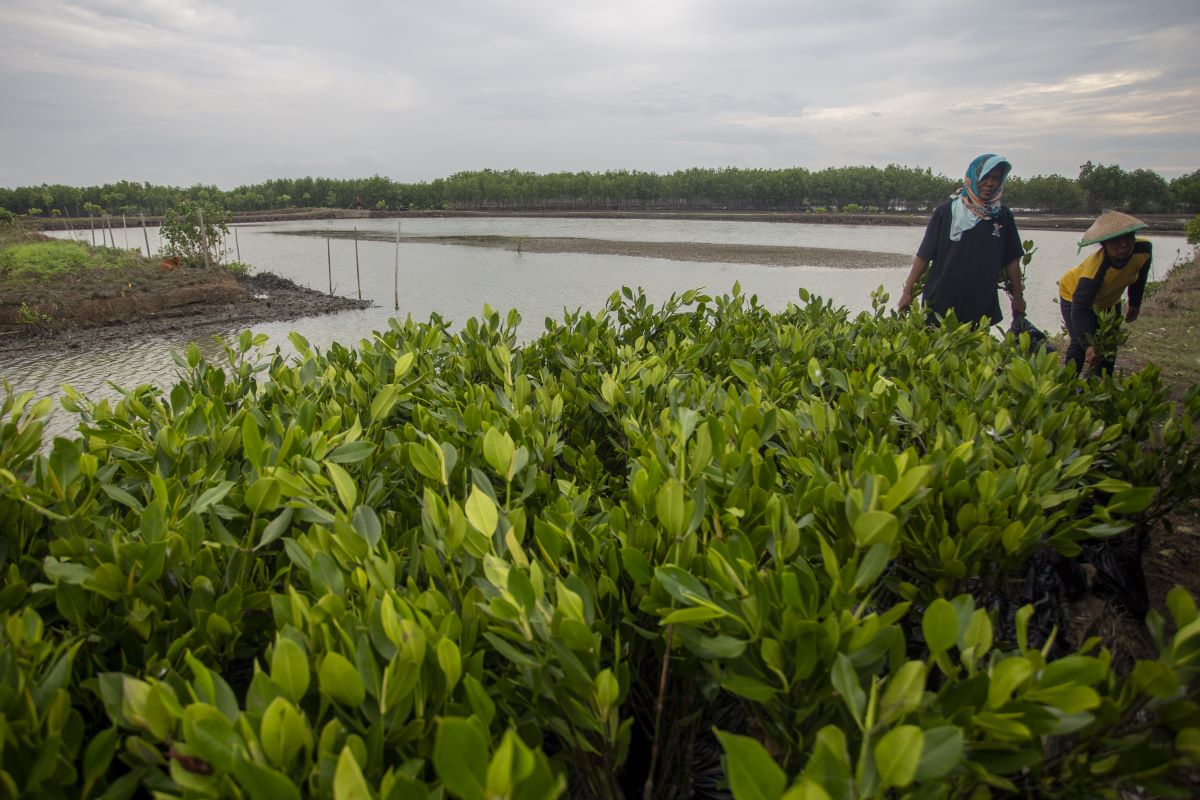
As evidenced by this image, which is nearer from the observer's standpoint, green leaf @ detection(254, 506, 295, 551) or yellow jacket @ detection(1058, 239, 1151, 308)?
green leaf @ detection(254, 506, 295, 551)

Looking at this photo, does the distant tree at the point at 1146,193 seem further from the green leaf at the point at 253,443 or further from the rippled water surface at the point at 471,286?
the green leaf at the point at 253,443

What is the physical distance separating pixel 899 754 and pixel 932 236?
4937 millimetres

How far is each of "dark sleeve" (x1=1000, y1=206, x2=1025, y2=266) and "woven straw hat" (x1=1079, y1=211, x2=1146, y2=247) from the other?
1.24 ft

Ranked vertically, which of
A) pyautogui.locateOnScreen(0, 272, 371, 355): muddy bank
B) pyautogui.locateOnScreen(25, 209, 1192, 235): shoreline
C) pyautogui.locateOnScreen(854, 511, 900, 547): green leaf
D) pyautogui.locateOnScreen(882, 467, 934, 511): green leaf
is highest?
pyautogui.locateOnScreen(25, 209, 1192, 235): shoreline

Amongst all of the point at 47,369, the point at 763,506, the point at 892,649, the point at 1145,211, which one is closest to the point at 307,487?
the point at 763,506

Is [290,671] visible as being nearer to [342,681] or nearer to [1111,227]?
[342,681]

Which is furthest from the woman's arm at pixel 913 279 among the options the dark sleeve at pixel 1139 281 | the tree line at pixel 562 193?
the tree line at pixel 562 193

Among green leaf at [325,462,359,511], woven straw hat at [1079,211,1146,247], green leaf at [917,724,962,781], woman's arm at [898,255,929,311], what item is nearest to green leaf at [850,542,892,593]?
green leaf at [917,724,962,781]

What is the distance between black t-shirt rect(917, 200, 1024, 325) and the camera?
4.59m

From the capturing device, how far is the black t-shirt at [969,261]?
4586 mm

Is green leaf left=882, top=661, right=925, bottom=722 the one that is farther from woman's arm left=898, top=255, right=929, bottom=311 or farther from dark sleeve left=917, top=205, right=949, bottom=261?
dark sleeve left=917, top=205, right=949, bottom=261

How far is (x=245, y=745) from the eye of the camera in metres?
0.77

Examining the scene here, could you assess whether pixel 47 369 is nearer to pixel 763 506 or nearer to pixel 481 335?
pixel 481 335

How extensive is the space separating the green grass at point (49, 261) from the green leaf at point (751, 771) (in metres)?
19.5
